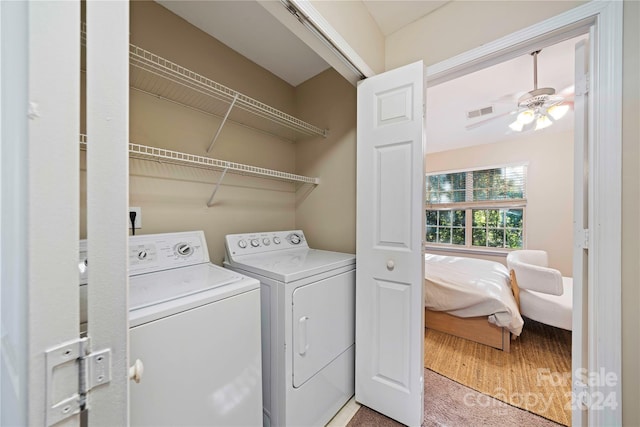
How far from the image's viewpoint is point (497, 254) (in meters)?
4.21

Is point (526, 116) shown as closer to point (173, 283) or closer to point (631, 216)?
point (631, 216)

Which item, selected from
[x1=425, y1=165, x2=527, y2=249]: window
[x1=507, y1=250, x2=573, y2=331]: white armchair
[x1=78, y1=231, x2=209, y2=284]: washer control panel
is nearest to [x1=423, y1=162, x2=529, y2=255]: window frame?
[x1=425, y1=165, x2=527, y2=249]: window

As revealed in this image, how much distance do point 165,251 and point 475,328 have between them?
2711 millimetres

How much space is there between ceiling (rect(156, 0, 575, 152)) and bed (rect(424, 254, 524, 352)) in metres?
1.78

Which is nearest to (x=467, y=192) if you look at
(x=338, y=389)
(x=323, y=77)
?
(x=323, y=77)

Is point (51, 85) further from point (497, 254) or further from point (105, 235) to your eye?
point (497, 254)

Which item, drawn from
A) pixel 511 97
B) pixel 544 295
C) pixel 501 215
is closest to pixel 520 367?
pixel 544 295

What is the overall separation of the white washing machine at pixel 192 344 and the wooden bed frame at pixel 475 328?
209 centimetres

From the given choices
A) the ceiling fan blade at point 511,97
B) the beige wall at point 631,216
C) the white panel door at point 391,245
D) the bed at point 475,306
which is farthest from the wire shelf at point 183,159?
the ceiling fan blade at point 511,97

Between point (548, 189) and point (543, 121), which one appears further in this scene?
point (548, 189)

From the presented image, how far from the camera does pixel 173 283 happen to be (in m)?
1.06

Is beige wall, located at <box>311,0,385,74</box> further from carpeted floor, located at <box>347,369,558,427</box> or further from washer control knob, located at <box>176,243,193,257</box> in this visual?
carpeted floor, located at <box>347,369,558,427</box>

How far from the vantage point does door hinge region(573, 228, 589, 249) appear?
1042 mm

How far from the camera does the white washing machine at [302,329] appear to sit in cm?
120
